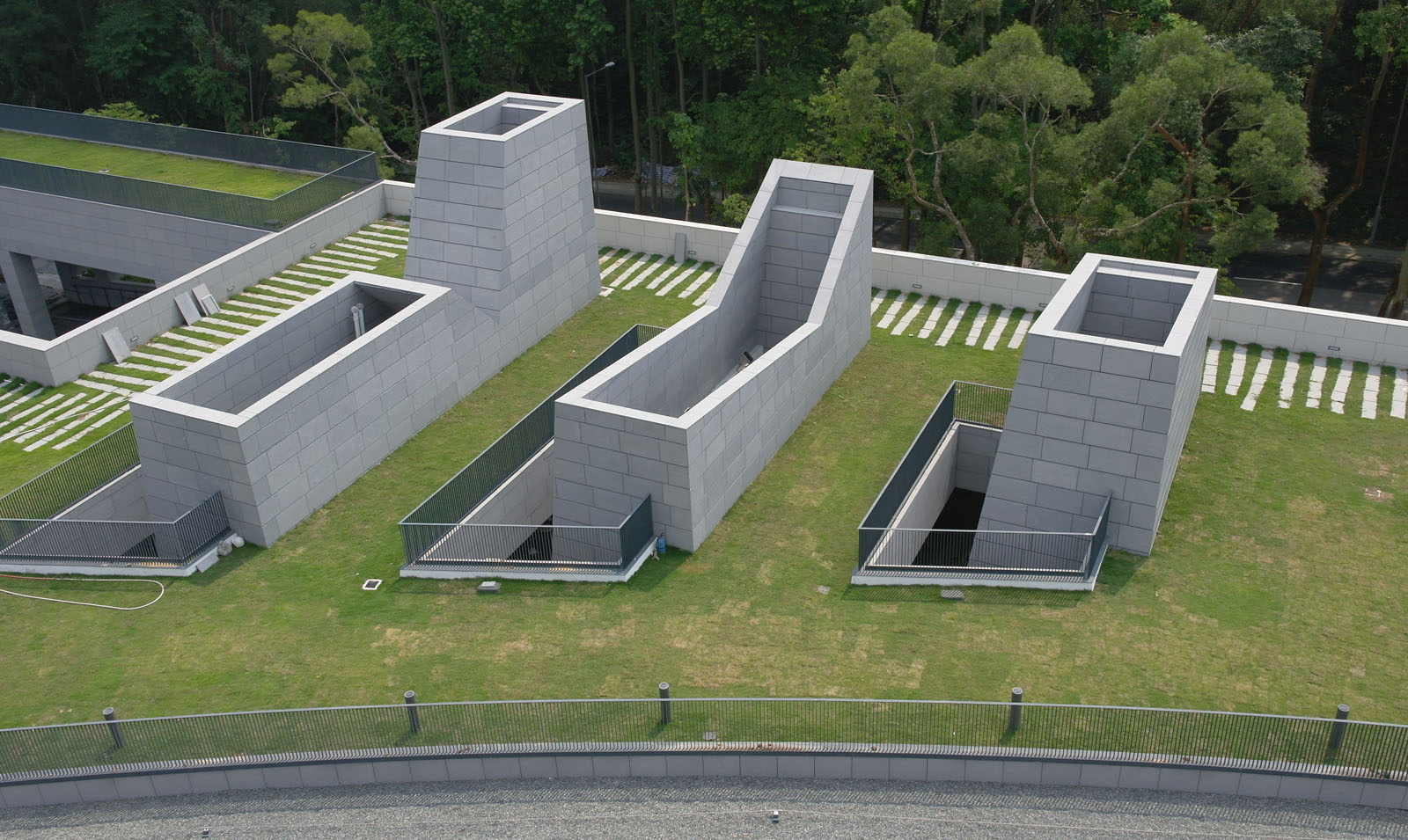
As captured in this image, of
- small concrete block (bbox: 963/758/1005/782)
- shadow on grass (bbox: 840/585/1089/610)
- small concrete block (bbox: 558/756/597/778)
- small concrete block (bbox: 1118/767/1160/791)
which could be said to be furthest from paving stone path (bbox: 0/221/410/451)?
small concrete block (bbox: 1118/767/1160/791)

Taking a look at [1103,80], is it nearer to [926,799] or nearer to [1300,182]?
[1300,182]

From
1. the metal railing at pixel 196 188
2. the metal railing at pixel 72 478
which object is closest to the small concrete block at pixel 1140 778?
the metal railing at pixel 72 478

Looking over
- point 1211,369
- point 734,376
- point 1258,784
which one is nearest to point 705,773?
point 1258,784

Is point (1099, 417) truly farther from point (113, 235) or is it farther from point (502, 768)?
point (113, 235)

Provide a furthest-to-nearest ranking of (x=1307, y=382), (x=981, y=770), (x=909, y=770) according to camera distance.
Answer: (x=1307, y=382) < (x=909, y=770) < (x=981, y=770)

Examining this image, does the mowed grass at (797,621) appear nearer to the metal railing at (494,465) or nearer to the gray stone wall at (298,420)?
the gray stone wall at (298,420)
